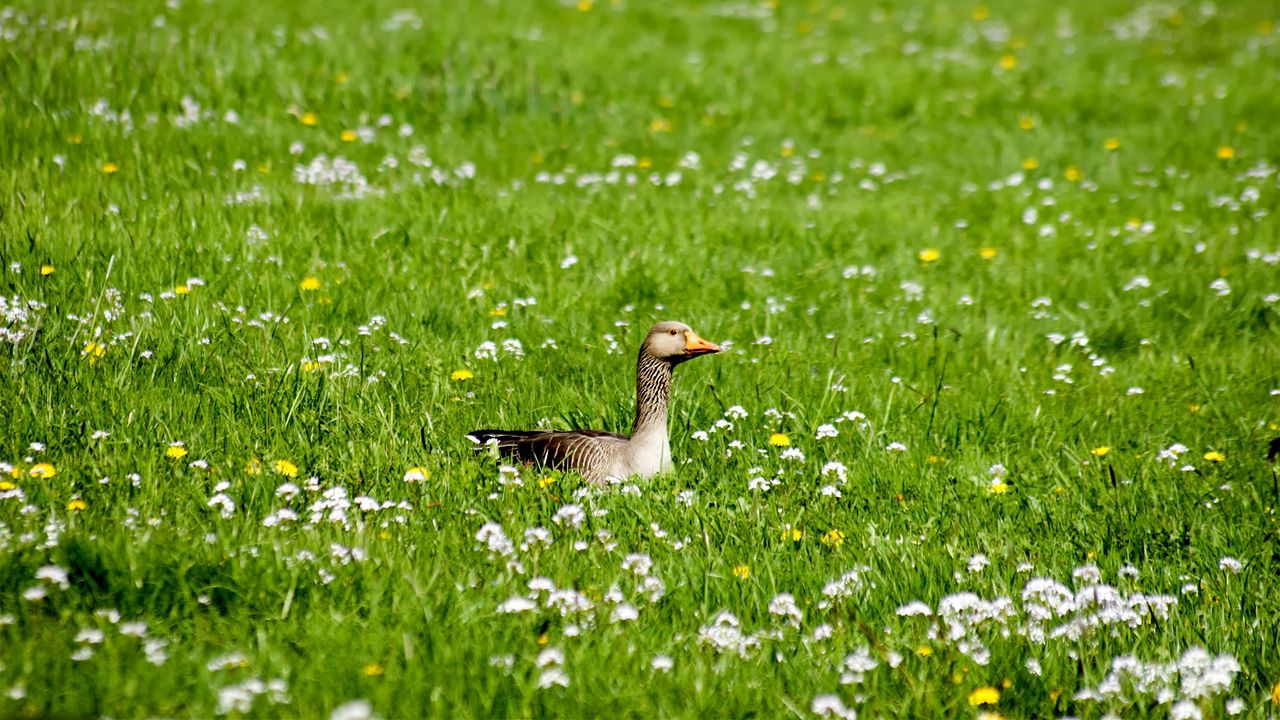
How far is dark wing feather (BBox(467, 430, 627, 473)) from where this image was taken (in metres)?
4.54

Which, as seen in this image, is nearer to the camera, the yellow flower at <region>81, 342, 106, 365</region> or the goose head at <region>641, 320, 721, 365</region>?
the goose head at <region>641, 320, 721, 365</region>

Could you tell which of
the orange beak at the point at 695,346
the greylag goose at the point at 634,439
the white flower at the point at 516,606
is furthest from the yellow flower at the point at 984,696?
the orange beak at the point at 695,346

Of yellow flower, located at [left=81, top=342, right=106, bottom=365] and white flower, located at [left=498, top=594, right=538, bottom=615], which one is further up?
yellow flower, located at [left=81, top=342, right=106, bottom=365]

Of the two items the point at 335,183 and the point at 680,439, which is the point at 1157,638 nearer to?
the point at 680,439

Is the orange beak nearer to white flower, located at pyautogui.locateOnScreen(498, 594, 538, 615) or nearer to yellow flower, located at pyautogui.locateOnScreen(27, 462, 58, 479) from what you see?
white flower, located at pyautogui.locateOnScreen(498, 594, 538, 615)

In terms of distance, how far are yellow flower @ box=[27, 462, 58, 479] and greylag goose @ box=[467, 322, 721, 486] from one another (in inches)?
59.2

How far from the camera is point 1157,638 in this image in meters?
3.71

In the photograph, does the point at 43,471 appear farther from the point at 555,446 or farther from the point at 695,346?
the point at 695,346

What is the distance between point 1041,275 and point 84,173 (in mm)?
5925

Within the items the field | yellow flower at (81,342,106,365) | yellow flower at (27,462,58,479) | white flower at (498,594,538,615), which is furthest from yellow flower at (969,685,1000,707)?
yellow flower at (81,342,106,365)

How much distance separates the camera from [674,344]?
4785 mm

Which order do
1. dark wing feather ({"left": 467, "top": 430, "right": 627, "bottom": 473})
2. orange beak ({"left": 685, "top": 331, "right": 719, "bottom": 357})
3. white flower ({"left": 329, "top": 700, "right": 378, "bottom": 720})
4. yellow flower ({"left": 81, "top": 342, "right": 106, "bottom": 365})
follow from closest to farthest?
white flower ({"left": 329, "top": 700, "right": 378, "bottom": 720}), dark wing feather ({"left": 467, "top": 430, "right": 627, "bottom": 473}), orange beak ({"left": 685, "top": 331, "right": 719, "bottom": 357}), yellow flower ({"left": 81, "top": 342, "right": 106, "bottom": 365})

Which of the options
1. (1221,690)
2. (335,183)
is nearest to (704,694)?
(1221,690)

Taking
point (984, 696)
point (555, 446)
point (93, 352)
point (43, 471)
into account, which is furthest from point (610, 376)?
point (984, 696)
